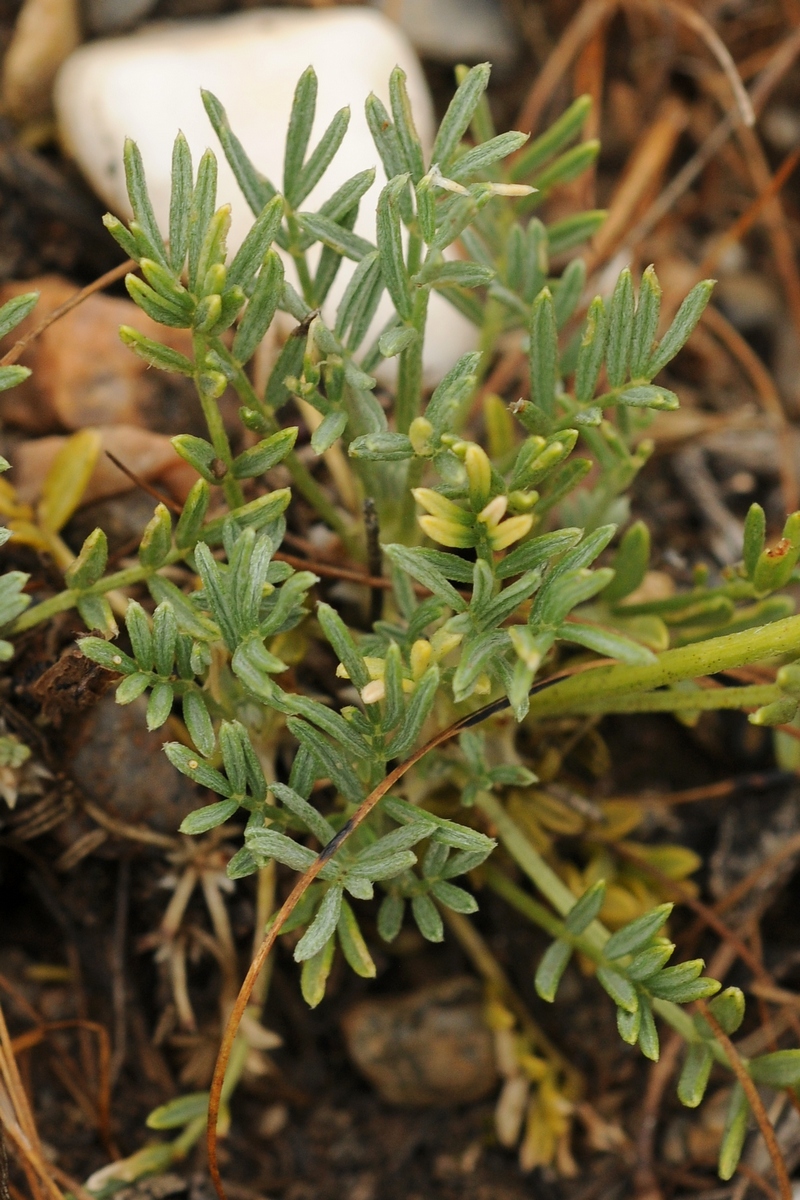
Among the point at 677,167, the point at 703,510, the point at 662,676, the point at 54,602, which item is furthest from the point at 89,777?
the point at 677,167

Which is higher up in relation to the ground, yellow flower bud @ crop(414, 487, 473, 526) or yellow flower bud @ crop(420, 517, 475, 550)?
yellow flower bud @ crop(414, 487, 473, 526)

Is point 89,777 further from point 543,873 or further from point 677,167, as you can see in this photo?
point 677,167

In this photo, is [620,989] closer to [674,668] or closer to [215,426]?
[674,668]

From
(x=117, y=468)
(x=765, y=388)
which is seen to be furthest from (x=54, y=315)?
(x=765, y=388)

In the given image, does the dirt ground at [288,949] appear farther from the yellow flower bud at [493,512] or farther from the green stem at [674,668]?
the yellow flower bud at [493,512]

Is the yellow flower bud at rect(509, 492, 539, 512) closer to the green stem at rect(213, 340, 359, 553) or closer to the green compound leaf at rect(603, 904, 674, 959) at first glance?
the green stem at rect(213, 340, 359, 553)

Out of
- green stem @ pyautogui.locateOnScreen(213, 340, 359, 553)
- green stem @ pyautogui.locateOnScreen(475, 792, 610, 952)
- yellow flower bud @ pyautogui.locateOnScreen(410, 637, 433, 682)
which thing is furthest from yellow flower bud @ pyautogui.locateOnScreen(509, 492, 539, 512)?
green stem @ pyautogui.locateOnScreen(475, 792, 610, 952)
